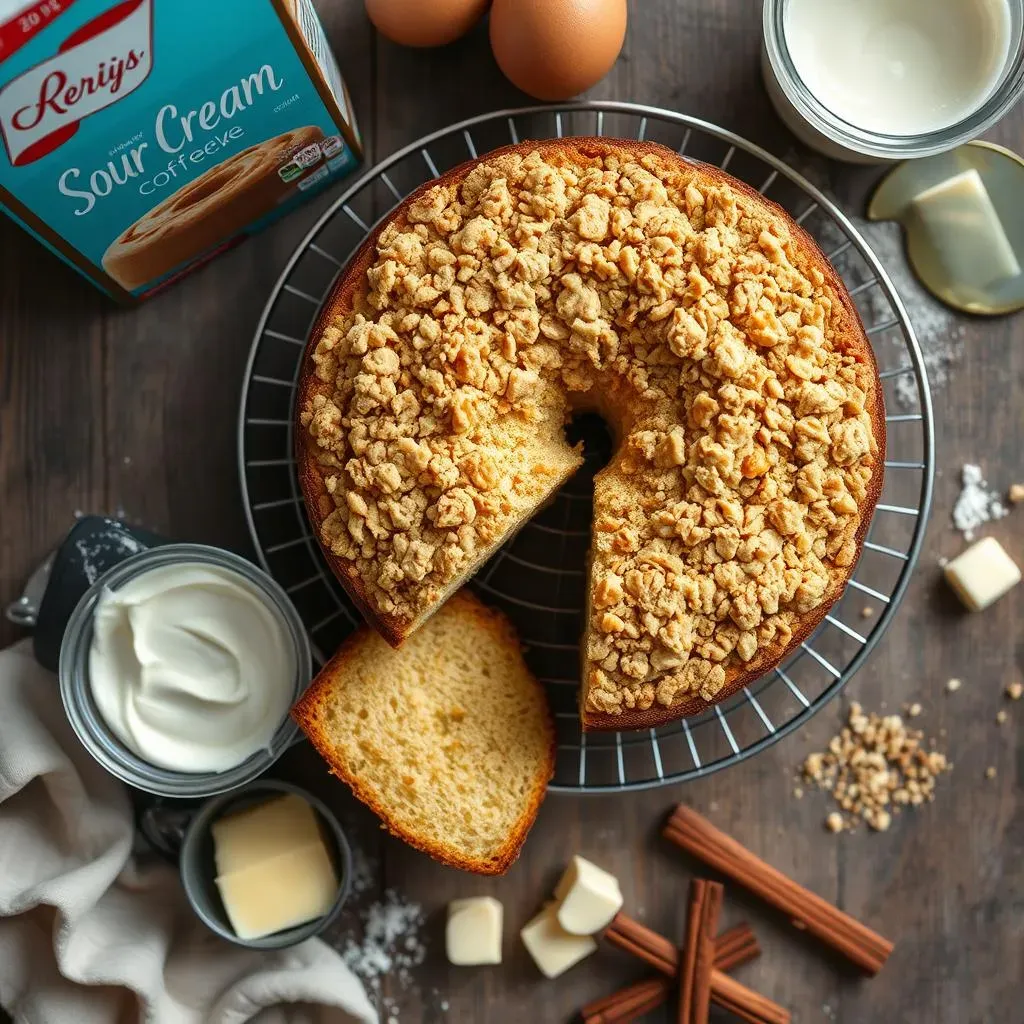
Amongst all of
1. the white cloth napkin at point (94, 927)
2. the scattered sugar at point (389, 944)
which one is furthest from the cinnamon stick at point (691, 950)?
the white cloth napkin at point (94, 927)

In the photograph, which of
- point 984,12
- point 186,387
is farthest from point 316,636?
point 984,12

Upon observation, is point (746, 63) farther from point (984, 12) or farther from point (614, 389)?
point (614, 389)

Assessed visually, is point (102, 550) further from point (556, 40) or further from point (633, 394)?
point (556, 40)

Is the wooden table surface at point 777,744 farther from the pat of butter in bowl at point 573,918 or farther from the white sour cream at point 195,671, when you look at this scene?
the white sour cream at point 195,671

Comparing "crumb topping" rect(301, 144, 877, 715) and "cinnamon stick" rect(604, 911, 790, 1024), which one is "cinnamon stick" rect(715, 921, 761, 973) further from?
"crumb topping" rect(301, 144, 877, 715)

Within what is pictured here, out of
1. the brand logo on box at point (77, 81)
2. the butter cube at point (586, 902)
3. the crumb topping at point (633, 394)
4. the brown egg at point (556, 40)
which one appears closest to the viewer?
the brand logo on box at point (77, 81)

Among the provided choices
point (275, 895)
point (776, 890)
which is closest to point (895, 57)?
point (776, 890)

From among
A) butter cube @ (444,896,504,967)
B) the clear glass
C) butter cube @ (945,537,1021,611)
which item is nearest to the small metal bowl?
the clear glass
